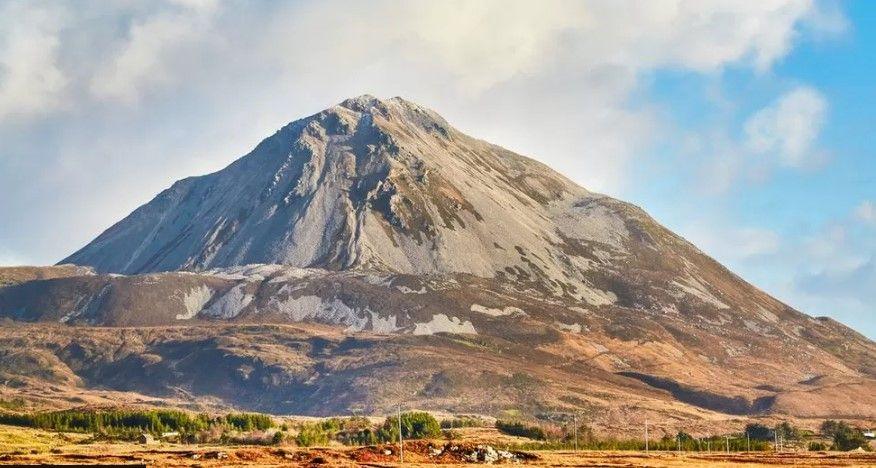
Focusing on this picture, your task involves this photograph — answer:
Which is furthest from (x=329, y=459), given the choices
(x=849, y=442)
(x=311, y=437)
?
(x=849, y=442)

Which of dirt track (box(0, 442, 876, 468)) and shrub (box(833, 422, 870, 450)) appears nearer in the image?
dirt track (box(0, 442, 876, 468))

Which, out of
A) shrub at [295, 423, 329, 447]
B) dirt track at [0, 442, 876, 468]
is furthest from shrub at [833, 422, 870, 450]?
shrub at [295, 423, 329, 447]

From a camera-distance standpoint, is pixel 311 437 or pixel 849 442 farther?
pixel 849 442

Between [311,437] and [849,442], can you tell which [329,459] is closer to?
[311,437]

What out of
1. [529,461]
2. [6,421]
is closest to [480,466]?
[529,461]

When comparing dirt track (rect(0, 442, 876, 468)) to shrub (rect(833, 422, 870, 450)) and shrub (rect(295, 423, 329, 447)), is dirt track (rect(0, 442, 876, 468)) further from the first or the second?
shrub (rect(833, 422, 870, 450))

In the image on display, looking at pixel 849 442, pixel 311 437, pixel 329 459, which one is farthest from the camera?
pixel 849 442

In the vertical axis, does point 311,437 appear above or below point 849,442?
above

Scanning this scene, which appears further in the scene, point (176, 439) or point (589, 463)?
point (176, 439)

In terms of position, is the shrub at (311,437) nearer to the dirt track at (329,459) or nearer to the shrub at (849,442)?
the dirt track at (329,459)

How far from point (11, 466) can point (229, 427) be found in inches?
4450

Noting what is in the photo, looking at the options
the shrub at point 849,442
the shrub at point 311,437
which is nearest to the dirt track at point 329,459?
the shrub at point 311,437

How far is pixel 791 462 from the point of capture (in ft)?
400

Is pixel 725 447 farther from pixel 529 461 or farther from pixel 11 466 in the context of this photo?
pixel 11 466
